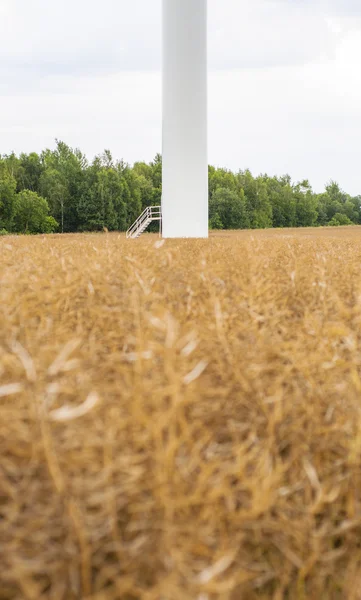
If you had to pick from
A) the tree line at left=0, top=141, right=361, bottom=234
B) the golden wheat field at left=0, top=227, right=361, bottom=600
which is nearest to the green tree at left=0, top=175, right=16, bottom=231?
the tree line at left=0, top=141, right=361, bottom=234

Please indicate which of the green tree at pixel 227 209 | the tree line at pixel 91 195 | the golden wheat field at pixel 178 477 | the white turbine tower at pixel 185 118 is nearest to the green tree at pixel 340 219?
the tree line at pixel 91 195

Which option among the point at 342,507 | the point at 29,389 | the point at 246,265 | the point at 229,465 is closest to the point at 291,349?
the point at 342,507

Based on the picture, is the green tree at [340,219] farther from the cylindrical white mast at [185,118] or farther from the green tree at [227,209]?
the cylindrical white mast at [185,118]

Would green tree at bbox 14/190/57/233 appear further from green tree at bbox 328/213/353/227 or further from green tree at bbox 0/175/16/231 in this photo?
green tree at bbox 328/213/353/227

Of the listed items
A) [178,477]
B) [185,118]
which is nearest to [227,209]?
Answer: [185,118]

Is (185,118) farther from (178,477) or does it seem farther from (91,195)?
(91,195)

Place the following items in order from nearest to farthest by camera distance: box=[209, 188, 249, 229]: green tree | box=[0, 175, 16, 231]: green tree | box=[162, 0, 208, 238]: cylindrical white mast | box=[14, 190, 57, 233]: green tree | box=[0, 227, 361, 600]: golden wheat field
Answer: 1. box=[0, 227, 361, 600]: golden wheat field
2. box=[162, 0, 208, 238]: cylindrical white mast
3. box=[0, 175, 16, 231]: green tree
4. box=[14, 190, 57, 233]: green tree
5. box=[209, 188, 249, 229]: green tree

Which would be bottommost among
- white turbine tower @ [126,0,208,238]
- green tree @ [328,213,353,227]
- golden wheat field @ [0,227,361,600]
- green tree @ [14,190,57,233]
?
golden wheat field @ [0,227,361,600]

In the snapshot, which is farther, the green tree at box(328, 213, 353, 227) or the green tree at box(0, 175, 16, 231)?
the green tree at box(328, 213, 353, 227)

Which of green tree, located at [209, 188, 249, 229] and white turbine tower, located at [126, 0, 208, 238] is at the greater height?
green tree, located at [209, 188, 249, 229]

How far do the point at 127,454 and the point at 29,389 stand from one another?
0.21m

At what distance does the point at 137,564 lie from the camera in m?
0.70

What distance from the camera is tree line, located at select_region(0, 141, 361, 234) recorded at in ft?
168

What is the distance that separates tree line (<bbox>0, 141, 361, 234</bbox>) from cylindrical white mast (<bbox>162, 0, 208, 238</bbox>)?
38052 millimetres
